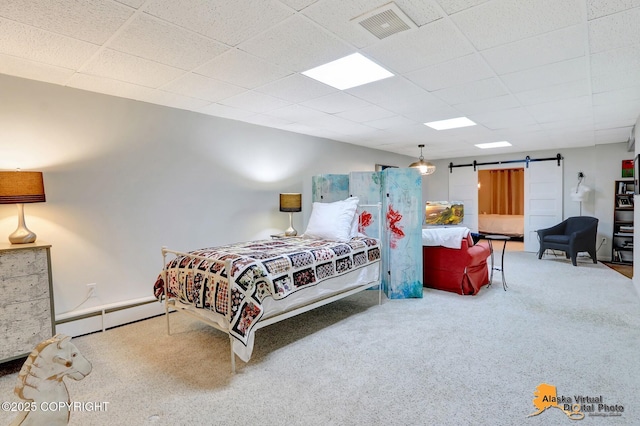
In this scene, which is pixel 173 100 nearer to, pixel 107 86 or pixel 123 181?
pixel 107 86

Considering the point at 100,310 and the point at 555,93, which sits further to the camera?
the point at 555,93

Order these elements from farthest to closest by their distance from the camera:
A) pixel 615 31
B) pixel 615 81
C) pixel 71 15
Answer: pixel 615 81 → pixel 615 31 → pixel 71 15

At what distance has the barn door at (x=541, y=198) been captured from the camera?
7.24 meters

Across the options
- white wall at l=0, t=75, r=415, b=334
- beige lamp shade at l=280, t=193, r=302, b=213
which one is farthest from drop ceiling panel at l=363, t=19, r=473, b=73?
white wall at l=0, t=75, r=415, b=334

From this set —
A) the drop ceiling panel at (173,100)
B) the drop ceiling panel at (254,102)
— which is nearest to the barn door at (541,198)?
the drop ceiling panel at (254,102)

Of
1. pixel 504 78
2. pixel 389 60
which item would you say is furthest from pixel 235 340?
pixel 504 78

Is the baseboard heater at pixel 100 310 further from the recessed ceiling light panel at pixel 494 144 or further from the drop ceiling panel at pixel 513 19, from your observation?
the recessed ceiling light panel at pixel 494 144

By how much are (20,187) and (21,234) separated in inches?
15.3

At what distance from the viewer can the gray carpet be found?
6.44 feet

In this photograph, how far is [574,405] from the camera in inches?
79.1

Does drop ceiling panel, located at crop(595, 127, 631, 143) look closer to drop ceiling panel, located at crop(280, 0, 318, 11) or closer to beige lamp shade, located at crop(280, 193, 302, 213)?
beige lamp shade, located at crop(280, 193, 302, 213)

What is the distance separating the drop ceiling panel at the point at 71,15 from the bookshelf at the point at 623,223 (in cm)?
829

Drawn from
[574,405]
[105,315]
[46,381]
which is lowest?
[574,405]

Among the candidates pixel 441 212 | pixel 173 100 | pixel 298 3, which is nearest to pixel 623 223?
pixel 441 212
